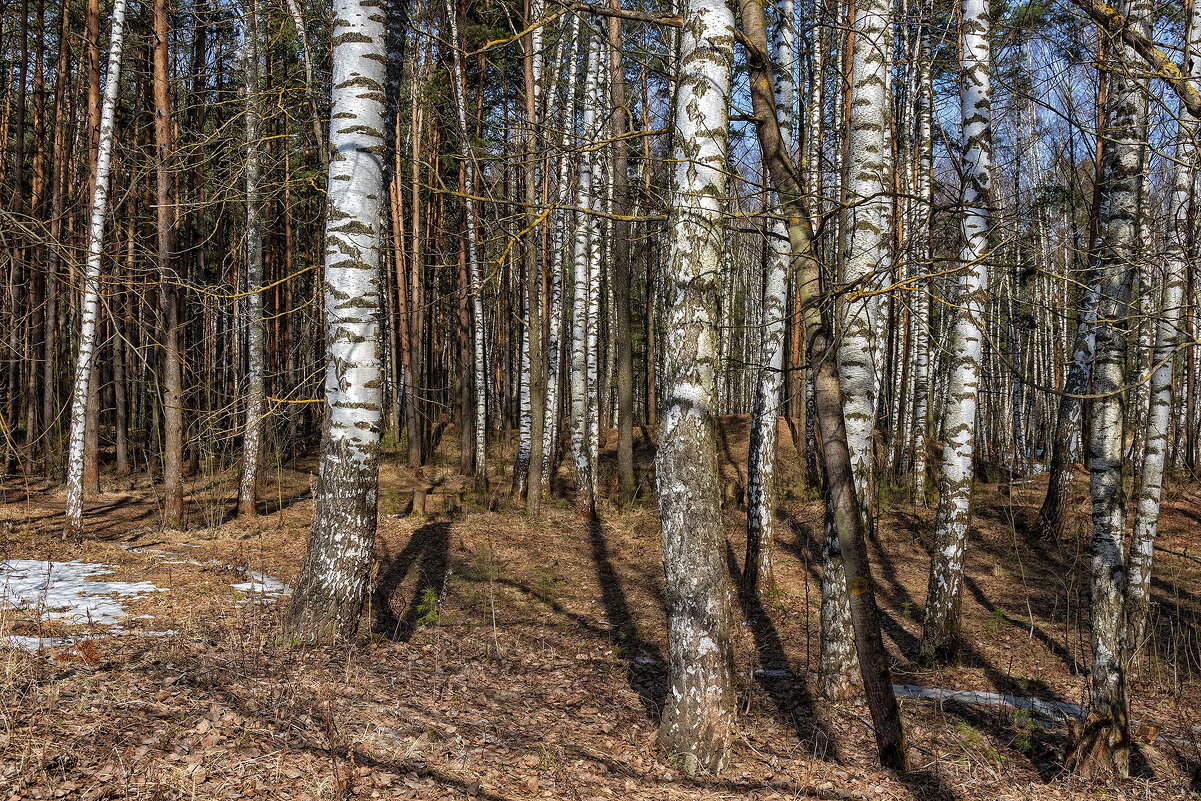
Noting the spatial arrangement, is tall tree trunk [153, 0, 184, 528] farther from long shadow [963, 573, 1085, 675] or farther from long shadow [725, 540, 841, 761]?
long shadow [963, 573, 1085, 675]

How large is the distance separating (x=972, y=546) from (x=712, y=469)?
977cm

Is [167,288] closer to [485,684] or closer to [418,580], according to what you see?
[418,580]

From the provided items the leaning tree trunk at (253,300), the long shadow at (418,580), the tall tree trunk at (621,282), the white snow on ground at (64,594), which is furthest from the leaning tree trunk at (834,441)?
the leaning tree trunk at (253,300)

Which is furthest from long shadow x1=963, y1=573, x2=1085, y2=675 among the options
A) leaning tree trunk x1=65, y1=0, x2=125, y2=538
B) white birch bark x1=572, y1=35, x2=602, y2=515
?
leaning tree trunk x1=65, y1=0, x2=125, y2=538

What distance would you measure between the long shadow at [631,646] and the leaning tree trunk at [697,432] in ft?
1.66

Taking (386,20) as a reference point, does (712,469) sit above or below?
below

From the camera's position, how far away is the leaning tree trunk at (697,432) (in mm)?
4336

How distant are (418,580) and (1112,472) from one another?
717 centimetres

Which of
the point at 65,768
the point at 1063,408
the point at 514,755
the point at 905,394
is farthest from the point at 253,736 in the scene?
the point at 905,394

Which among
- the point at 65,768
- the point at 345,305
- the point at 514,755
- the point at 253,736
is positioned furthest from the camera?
the point at 345,305

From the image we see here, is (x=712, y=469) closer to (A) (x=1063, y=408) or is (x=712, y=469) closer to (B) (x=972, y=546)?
(B) (x=972, y=546)

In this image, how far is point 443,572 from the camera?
9344 millimetres

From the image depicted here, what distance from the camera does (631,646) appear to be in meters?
7.14

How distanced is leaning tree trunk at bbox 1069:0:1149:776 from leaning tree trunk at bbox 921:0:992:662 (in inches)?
56.5
